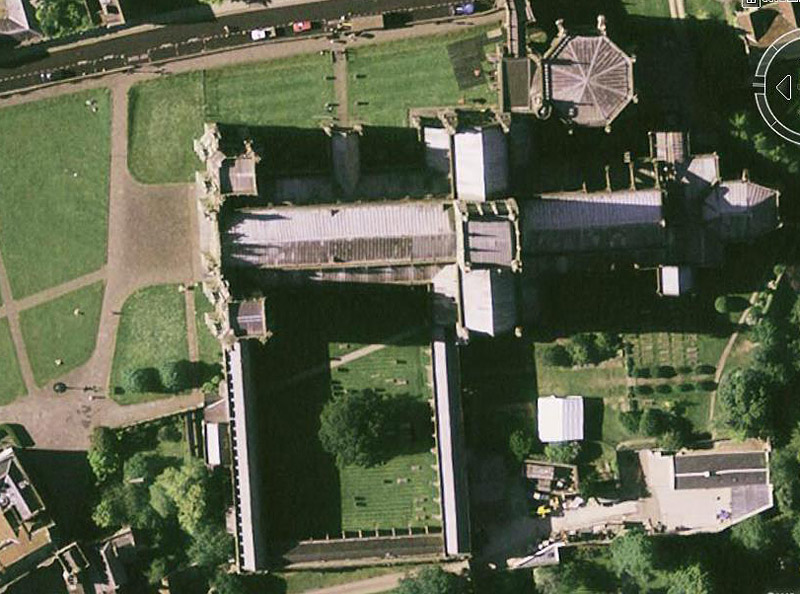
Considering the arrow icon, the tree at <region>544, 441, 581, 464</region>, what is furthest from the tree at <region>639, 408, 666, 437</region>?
the arrow icon

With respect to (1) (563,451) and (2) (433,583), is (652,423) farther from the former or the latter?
(2) (433,583)

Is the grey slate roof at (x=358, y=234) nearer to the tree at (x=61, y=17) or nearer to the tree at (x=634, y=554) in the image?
the tree at (x=61, y=17)

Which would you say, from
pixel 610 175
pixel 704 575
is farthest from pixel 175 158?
pixel 704 575

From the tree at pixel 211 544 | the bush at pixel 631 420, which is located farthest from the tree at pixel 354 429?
the bush at pixel 631 420

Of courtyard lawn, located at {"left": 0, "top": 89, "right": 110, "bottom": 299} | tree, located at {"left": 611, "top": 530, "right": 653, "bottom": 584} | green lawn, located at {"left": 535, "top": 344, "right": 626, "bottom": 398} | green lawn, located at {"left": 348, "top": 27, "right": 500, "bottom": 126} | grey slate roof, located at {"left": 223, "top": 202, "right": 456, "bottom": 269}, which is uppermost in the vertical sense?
green lawn, located at {"left": 348, "top": 27, "right": 500, "bottom": 126}

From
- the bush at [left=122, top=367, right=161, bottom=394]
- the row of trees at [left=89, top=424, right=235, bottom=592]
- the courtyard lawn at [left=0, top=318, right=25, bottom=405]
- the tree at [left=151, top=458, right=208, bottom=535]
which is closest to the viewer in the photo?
the tree at [left=151, top=458, right=208, bottom=535]

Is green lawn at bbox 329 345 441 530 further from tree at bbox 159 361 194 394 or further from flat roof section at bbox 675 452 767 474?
flat roof section at bbox 675 452 767 474
